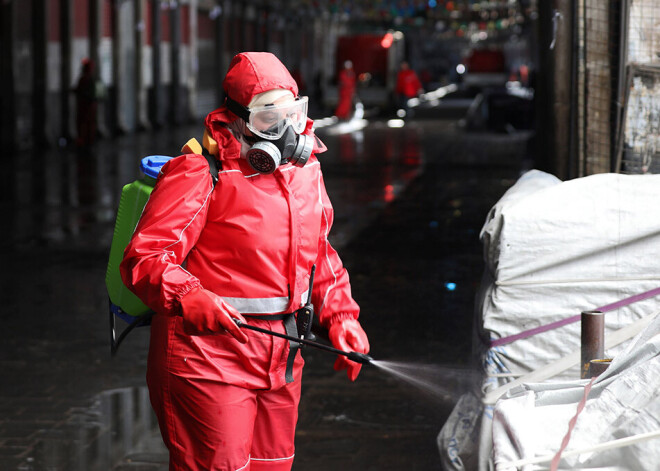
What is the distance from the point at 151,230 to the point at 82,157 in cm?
1908

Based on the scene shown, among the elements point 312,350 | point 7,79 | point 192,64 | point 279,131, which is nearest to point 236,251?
point 279,131

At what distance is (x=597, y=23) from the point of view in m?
5.20

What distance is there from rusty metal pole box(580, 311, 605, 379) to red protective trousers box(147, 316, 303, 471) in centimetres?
87

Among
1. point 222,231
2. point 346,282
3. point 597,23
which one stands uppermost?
point 597,23

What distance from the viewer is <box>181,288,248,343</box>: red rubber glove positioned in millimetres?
2822

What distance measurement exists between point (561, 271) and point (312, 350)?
10.2 feet

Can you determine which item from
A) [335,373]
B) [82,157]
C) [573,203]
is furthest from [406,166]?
[573,203]

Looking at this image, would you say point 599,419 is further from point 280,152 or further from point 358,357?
point 280,152

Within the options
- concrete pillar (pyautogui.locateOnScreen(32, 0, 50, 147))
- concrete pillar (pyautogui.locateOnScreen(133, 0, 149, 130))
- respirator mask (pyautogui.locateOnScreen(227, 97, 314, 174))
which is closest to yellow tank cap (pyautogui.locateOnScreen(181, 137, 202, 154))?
respirator mask (pyautogui.locateOnScreen(227, 97, 314, 174))

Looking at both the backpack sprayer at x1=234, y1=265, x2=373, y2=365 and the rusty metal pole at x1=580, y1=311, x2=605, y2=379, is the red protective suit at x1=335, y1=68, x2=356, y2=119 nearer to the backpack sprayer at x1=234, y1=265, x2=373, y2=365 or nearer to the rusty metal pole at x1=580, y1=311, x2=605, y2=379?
the backpack sprayer at x1=234, y1=265, x2=373, y2=365

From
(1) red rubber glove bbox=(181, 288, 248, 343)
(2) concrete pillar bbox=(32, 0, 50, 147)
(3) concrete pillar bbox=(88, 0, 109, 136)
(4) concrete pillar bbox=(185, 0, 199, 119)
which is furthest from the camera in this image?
(4) concrete pillar bbox=(185, 0, 199, 119)

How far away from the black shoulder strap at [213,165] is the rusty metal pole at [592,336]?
1.12m

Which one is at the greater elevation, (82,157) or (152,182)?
(152,182)

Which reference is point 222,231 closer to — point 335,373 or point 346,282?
point 346,282
